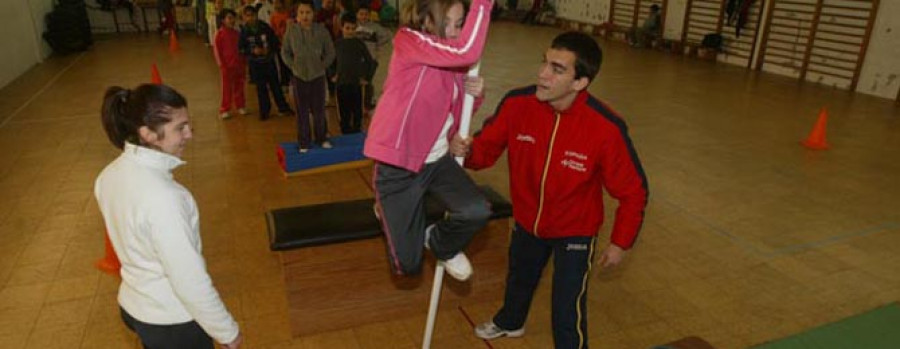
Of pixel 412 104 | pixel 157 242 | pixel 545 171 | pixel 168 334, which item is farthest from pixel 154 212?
pixel 545 171

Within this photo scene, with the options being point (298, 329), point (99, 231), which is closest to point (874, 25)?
point (298, 329)

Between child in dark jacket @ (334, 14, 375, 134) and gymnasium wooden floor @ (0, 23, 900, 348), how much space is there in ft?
3.08

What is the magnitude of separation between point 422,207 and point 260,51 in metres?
5.49

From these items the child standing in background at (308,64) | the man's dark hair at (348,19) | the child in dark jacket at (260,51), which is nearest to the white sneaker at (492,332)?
the child standing in background at (308,64)

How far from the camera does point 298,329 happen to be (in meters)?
3.05

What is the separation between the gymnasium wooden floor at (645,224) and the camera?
127 inches

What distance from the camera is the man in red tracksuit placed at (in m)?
2.25

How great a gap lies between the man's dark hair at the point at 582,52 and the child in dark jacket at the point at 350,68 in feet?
14.6

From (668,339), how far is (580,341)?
3.20 ft

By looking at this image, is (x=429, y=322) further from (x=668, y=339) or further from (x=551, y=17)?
(x=551, y=17)

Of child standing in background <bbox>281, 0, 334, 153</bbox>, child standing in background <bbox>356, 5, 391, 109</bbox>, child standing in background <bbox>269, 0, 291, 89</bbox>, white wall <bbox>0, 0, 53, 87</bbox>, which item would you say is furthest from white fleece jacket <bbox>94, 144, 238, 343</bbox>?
white wall <bbox>0, 0, 53, 87</bbox>

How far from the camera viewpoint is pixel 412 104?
2.13 meters

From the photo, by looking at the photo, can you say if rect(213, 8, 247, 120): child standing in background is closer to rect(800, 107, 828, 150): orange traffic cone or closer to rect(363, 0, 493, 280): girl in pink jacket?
rect(363, 0, 493, 280): girl in pink jacket

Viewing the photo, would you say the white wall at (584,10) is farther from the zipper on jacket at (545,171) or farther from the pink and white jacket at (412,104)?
the pink and white jacket at (412,104)
